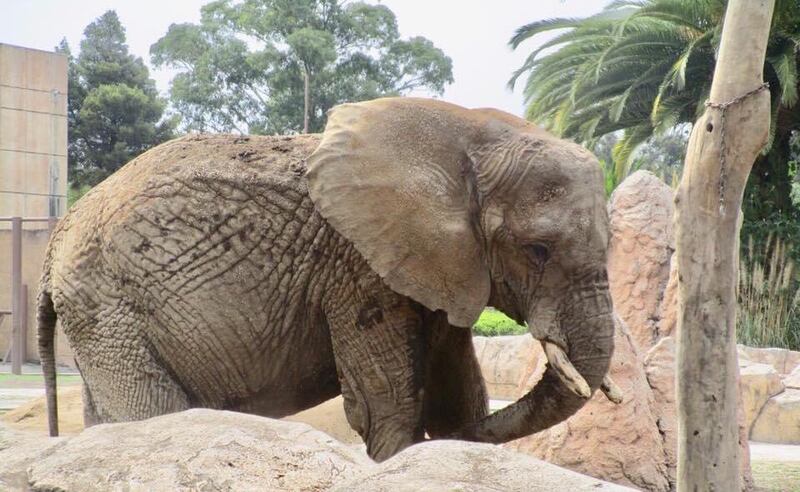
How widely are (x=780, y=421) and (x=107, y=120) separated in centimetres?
3317

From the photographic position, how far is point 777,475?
8484 mm

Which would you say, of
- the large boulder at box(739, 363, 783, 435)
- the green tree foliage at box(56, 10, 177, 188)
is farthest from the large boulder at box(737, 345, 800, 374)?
the green tree foliage at box(56, 10, 177, 188)

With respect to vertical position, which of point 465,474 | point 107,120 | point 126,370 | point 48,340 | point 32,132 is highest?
point 107,120

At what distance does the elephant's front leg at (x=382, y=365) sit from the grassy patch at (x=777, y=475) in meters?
3.93

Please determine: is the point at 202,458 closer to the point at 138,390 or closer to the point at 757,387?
the point at 138,390

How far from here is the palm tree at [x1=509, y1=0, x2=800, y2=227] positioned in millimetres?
18875

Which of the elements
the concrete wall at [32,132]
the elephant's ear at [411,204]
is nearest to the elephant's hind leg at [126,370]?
the elephant's ear at [411,204]

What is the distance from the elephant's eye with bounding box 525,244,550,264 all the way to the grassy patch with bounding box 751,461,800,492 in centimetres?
394

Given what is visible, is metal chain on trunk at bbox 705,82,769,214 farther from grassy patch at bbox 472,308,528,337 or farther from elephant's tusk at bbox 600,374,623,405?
grassy patch at bbox 472,308,528,337

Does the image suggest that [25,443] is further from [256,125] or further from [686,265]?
[256,125]

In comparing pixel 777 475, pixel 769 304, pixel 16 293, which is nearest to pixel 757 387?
pixel 777 475

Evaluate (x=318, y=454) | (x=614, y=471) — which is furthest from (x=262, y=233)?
(x=614, y=471)

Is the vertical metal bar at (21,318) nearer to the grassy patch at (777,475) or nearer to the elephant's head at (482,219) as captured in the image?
the grassy patch at (777,475)

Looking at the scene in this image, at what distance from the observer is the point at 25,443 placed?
431cm
